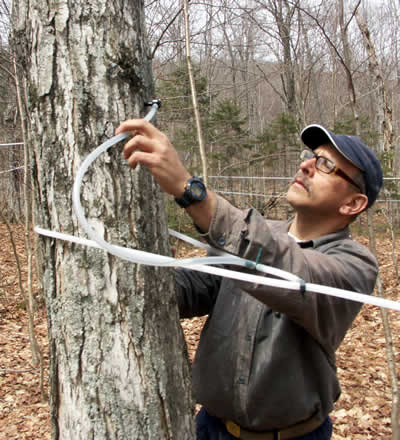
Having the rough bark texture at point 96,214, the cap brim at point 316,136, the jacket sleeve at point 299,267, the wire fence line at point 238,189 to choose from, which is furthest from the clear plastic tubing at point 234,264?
the wire fence line at point 238,189

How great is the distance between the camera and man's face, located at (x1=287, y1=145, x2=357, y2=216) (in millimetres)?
1396

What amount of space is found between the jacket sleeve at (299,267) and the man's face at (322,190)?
0.23 meters

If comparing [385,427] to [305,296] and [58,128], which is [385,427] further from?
[58,128]

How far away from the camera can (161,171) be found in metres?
0.89

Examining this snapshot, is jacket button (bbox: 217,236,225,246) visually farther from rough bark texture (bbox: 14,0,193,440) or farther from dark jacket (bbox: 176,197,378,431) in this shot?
rough bark texture (bbox: 14,0,193,440)

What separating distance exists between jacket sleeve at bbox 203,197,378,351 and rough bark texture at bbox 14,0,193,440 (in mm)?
314

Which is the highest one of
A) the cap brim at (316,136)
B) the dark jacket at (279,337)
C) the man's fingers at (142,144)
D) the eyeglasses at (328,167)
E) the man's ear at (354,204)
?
the cap brim at (316,136)

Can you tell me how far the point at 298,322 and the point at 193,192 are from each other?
20.2 inches

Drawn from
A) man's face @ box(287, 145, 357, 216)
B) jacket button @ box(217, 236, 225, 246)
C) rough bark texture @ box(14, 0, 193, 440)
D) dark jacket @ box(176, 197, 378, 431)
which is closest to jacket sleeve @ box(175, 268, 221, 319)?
dark jacket @ box(176, 197, 378, 431)

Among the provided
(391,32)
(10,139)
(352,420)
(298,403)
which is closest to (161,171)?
(298,403)

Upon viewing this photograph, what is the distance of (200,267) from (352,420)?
121 inches

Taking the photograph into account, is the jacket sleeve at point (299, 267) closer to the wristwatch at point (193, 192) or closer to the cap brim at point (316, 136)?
the wristwatch at point (193, 192)

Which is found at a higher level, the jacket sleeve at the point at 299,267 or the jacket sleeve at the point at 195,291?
the jacket sleeve at the point at 299,267

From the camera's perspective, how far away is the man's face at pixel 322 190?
1396mm
